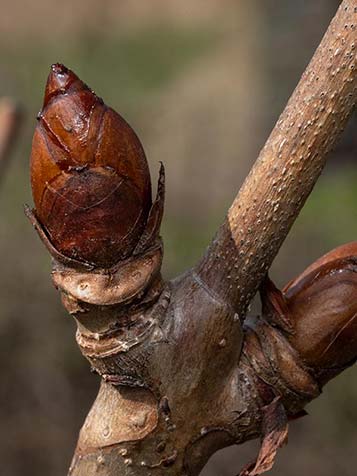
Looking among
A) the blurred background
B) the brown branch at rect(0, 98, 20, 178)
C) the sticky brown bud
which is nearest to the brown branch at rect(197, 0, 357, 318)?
the sticky brown bud

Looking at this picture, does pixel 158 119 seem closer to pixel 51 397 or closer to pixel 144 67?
pixel 144 67

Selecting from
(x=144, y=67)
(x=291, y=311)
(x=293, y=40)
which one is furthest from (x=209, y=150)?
(x=291, y=311)

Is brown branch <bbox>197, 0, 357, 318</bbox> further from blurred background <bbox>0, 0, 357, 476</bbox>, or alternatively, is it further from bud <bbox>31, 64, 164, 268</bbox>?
blurred background <bbox>0, 0, 357, 476</bbox>

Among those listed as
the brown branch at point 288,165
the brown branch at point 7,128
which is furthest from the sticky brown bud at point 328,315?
the brown branch at point 7,128

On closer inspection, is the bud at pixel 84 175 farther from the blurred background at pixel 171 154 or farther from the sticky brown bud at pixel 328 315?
Result: the blurred background at pixel 171 154

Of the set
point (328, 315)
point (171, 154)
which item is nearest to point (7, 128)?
point (328, 315)

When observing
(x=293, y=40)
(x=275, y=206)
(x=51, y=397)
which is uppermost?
(x=293, y=40)

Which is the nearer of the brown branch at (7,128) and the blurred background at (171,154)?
the brown branch at (7,128)
